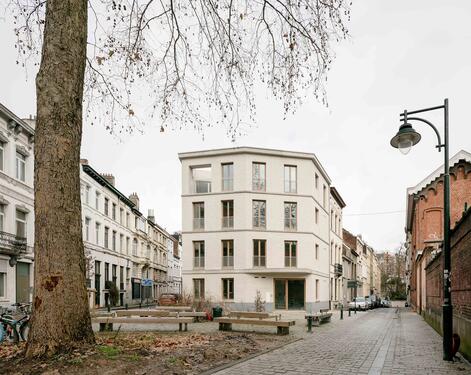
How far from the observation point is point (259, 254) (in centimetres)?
3647

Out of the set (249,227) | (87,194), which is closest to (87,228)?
(87,194)

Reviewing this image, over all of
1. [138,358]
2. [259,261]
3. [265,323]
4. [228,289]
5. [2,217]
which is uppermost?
[2,217]

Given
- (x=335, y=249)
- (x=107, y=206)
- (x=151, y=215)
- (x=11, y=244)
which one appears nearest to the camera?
(x=11, y=244)

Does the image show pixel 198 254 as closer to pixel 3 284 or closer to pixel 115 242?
pixel 115 242

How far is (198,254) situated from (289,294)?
7.94 m

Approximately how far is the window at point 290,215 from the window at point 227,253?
4.75 m

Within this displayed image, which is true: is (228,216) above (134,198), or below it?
below

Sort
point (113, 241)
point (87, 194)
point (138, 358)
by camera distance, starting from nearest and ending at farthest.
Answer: point (138, 358) → point (87, 194) → point (113, 241)

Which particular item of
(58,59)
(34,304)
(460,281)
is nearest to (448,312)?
(460,281)

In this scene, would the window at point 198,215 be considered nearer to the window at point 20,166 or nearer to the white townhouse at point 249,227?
the white townhouse at point 249,227

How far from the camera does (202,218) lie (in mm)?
37500

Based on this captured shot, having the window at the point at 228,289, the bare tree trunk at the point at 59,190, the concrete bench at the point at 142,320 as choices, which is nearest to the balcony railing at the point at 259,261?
the window at the point at 228,289

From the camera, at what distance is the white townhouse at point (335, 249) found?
46.5 metres

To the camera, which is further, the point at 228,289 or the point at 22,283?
the point at 228,289
